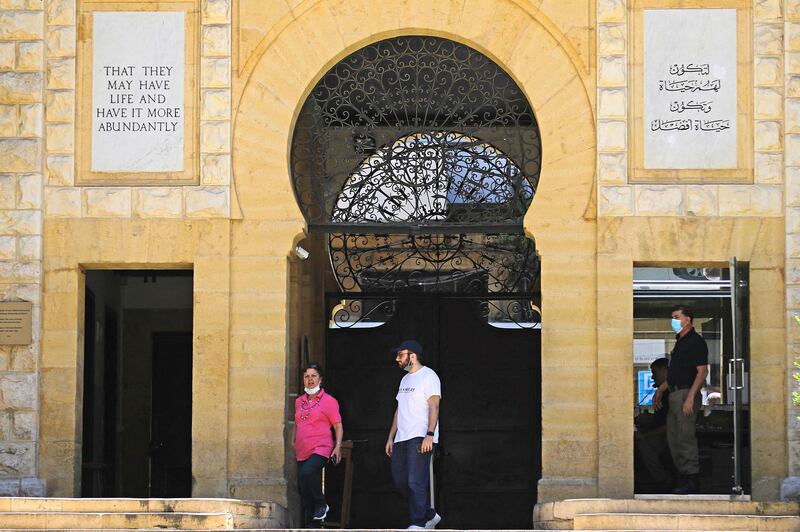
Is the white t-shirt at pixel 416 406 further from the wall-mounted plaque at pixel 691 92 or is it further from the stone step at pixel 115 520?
the wall-mounted plaque at pixel 691 92

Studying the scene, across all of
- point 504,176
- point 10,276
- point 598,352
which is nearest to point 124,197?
point 10,276

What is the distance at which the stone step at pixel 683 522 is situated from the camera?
12273mm

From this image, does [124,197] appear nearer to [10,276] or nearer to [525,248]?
[10,276]

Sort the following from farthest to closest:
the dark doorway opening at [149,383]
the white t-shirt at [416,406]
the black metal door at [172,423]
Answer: the black metal door at [172,423] → the dark doorway opening at [149,383] → the white t-shirt at [416,406]

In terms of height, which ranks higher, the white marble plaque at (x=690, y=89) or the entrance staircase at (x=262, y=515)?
the white marble plaque at (x=690, y=89)

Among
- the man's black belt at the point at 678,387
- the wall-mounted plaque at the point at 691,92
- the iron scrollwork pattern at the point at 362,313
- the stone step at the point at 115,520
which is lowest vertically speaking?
the stone step at the point at 115,520

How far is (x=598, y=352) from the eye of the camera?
14.7 meters

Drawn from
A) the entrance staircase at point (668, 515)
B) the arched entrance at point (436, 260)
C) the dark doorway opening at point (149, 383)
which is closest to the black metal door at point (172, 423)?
the dark doorway opening at point (149, 383)

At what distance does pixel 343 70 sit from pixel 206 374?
314cm

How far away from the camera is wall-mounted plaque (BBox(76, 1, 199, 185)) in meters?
15.0

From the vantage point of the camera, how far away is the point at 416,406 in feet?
45.8

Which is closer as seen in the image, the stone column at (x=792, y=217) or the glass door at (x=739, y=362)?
the glass door at (x=739, y=362)

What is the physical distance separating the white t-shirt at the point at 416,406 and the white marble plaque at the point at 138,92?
3011mm

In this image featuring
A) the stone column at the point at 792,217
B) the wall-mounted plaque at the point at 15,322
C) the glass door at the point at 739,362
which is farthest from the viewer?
the wall-mounted plaque at the point at 15,322
